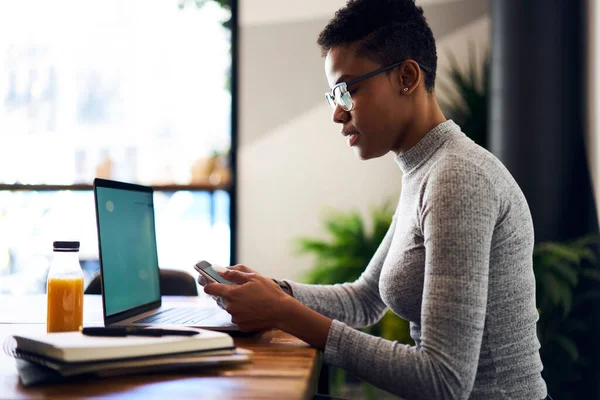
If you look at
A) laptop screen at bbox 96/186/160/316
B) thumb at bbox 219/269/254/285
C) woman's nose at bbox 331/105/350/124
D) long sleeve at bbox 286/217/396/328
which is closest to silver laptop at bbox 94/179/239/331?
laptop screen at bbox 96/186/160/316

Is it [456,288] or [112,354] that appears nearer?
[112,354]

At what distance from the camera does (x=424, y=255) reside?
1182 millimetres

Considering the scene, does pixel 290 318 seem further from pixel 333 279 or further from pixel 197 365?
pixel 333 279

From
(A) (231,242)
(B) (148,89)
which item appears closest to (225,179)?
(A) (231,242)

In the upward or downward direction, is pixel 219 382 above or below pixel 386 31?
below

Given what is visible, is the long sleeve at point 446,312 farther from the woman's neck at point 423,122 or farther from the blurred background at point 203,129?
the blurred background at point 203,129

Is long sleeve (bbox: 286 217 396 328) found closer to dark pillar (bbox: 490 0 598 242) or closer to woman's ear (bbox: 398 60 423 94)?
woman's ear (bbox: 398 60 423 94)

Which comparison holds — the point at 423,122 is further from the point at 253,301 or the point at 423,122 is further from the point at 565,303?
the point at 565,303

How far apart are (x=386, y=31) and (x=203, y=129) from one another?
8.87 ft

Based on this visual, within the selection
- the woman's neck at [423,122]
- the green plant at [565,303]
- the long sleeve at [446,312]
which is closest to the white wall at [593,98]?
the green plant at [565,303]

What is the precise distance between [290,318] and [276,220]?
260 centimetres

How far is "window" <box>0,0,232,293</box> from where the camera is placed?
387 cm

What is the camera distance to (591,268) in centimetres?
252

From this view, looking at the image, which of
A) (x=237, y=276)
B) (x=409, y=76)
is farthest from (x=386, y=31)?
(x=237, y=276)
